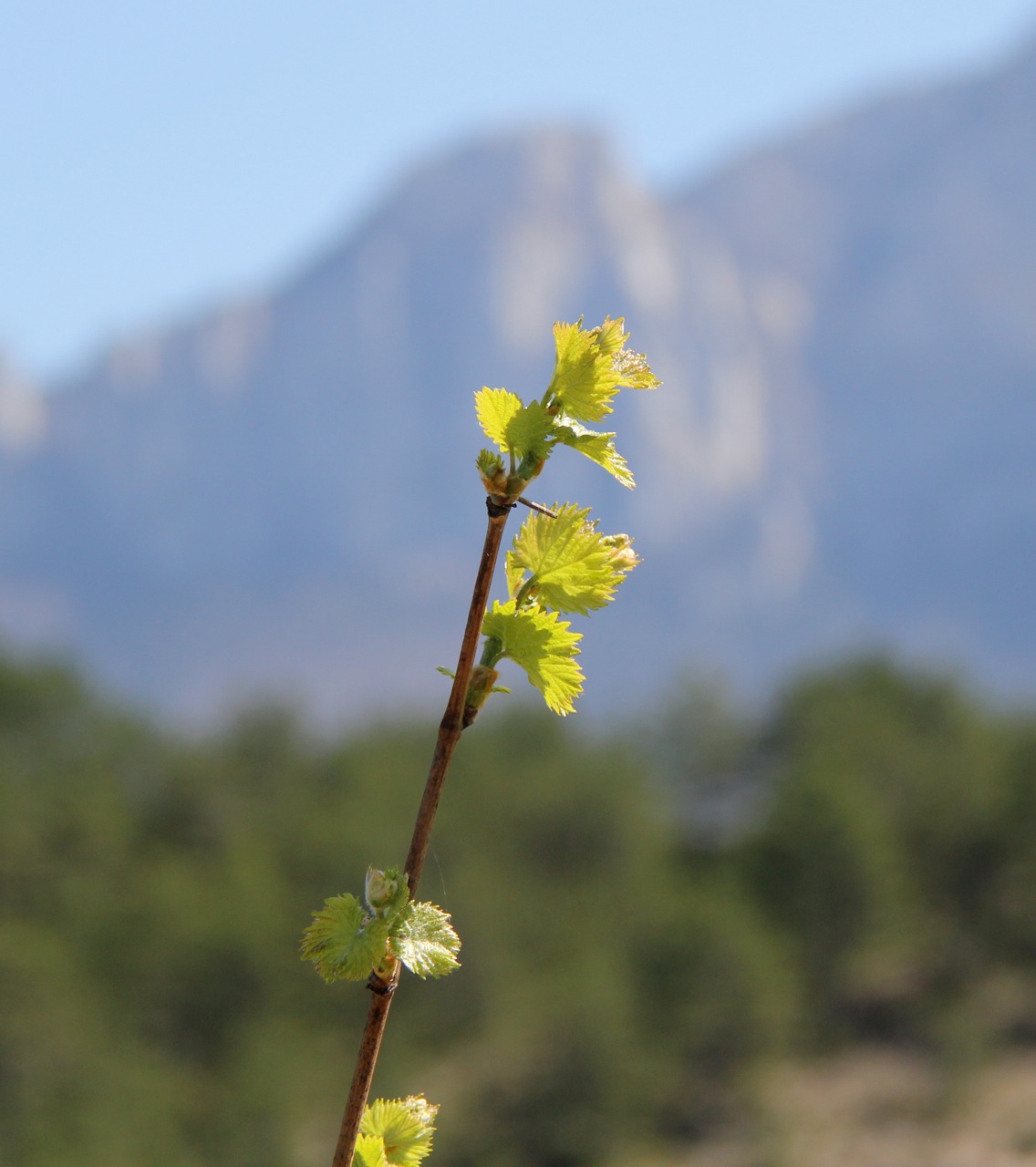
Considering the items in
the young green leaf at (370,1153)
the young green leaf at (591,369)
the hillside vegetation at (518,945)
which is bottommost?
the young green leaf at (370,1153)

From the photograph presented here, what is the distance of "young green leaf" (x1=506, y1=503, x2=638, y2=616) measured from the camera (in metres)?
1.13

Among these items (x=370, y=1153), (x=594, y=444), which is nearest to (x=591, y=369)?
(x=594, y=444)

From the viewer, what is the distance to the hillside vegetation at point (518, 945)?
119ft

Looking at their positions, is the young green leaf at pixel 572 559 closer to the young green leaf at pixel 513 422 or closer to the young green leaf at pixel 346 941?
the young green leaf at pixel 513 422

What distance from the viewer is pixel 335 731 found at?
218 ft

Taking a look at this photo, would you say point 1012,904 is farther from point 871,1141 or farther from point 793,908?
point 871,1141

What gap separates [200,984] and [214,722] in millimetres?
21969

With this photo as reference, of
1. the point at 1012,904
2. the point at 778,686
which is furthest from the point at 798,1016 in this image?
the point at 778,686

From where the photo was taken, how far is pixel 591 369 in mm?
1070

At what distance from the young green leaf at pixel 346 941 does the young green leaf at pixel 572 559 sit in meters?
0.29

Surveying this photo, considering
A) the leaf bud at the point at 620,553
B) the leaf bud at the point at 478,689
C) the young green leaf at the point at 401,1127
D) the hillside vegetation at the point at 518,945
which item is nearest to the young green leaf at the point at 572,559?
the leaf bud at the point at 620,553

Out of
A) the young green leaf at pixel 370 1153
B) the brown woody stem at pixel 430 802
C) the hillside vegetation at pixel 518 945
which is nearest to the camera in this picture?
the brown woody stem at pixel 430 802

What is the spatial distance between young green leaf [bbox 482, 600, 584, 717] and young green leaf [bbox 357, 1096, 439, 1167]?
40 cm

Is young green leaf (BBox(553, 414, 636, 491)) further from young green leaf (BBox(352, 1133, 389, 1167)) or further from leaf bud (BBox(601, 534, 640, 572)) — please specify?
young green leaf (BBox(352, 1133, 389, 1167))
